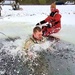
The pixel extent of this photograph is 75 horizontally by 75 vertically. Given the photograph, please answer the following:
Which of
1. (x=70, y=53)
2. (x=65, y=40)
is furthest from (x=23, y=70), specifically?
(x=65, y=40)

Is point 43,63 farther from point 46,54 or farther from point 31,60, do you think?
point 46,54

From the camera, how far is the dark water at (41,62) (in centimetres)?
729

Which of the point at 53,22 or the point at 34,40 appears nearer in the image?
the point at 34,40

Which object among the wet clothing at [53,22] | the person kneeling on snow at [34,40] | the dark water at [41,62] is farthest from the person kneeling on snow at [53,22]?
the person kneeling on snow at [34,40]

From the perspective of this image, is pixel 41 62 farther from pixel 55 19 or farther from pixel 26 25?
pixel 26 25

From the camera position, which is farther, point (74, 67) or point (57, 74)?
point (74, 67)

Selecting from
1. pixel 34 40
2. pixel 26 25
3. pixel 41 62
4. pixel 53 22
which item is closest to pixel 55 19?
pixel 53 22

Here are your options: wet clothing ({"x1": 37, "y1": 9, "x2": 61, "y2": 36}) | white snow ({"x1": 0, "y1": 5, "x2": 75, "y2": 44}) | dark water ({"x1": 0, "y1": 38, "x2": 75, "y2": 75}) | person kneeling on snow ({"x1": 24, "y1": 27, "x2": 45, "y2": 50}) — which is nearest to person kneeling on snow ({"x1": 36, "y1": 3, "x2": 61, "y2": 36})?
wet clothing ({"x1": 37, "y1": 9, "x2": 61, "y2": 36})

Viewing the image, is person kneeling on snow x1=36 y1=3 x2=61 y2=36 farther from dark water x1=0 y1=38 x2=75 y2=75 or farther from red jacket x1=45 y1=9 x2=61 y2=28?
dark water x1=0 y1=38 x2=75 y2=75

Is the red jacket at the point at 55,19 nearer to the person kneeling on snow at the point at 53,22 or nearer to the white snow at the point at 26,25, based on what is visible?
the person kneeling on snow at the point at 53,22

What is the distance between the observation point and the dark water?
729cm

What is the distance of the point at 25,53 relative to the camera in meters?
9.02

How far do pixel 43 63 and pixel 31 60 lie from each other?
0.47 meters

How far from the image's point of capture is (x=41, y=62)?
838cm
